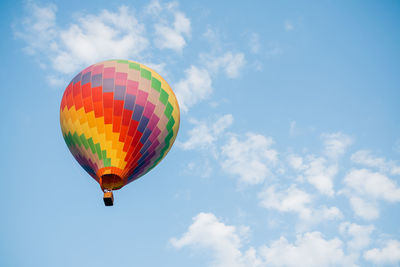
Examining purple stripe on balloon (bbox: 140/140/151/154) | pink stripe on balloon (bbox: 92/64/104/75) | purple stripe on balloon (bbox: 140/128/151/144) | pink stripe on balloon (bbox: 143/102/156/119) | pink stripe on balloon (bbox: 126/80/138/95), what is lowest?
purple stripe on balloon (bbox: 140/140/151/154)

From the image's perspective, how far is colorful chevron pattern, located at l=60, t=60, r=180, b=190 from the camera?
1862 centimetres

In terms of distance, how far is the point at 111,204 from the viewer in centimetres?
1812

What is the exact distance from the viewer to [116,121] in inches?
742

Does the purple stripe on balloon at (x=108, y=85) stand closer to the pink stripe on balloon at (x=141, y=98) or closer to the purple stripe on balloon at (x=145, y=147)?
the pink stripe on balloon at (x=141, y=98)

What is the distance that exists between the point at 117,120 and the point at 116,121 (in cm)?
6

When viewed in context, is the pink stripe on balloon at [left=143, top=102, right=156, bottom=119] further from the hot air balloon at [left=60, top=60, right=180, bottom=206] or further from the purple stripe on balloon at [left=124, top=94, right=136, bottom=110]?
the purple stripe on balloon at [left=124, top=94, right=136, bottom=110]

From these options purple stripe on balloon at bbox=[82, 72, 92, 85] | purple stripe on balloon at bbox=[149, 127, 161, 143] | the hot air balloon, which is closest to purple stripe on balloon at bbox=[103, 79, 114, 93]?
the hot air balloon

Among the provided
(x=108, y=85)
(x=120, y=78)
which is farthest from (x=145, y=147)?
(x=120, y=78)

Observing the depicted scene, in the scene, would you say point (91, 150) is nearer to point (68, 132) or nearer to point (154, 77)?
point (68, 132)

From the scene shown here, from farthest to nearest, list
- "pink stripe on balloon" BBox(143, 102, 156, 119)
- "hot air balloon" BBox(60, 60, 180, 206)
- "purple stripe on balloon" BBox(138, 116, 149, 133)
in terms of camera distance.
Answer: "pink stripe on balloon" BBox(143, 102, 156, 119) < "purple stripe on balloon" BBox(138, 116, 149, 133) < "hot air balloon" BBox(60, 60, 180, 206)

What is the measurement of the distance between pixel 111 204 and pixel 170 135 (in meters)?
4.78

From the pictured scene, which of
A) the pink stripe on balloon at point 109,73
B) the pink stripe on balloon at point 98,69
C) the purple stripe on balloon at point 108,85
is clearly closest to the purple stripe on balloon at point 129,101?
the purple stripe on balloon at point 108,85

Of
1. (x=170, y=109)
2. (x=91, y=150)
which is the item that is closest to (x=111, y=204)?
(x=91, y=150)

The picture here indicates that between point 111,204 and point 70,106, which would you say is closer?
point 111,204
